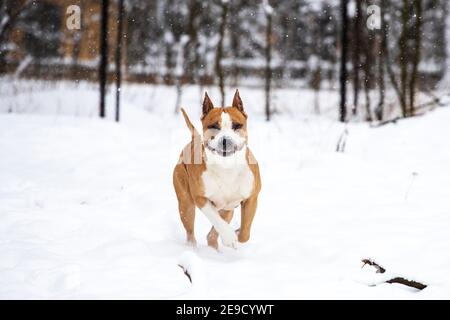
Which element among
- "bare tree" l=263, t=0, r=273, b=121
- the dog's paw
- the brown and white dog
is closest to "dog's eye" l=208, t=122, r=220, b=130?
the brown and white dog

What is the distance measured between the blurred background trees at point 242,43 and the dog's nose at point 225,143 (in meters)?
7.60

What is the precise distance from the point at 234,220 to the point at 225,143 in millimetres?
1926

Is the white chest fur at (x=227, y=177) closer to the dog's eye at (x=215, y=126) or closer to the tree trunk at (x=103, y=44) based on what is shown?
the dog's eye at (x=215, y=126)

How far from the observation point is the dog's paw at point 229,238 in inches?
139

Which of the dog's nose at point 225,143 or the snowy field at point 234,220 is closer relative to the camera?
the snowy field at point 234,220

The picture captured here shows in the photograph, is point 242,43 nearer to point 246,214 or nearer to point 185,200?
point 185,200

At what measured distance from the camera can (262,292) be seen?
2766mm

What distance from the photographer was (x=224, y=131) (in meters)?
3.25

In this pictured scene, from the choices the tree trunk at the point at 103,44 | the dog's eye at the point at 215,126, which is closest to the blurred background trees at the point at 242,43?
the tree trunk at the point at 103,44

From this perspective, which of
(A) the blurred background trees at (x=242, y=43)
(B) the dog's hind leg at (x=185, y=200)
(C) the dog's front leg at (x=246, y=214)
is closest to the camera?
(C) the dog's front leg at (x=246, y=214)

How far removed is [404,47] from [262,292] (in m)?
8.98

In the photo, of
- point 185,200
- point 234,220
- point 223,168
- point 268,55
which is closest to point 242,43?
point 268,55
